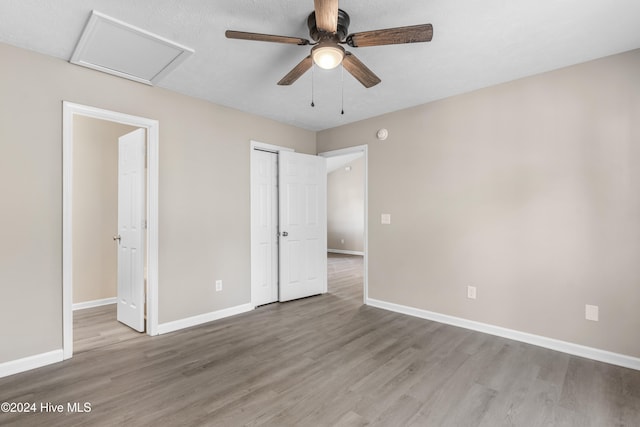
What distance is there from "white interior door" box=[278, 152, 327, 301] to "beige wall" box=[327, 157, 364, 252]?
461 centimetres

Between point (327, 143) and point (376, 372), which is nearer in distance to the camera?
point (376, 372)

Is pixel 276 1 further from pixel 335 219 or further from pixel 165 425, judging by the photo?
pixel 335 219

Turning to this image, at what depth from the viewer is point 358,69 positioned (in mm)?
2172

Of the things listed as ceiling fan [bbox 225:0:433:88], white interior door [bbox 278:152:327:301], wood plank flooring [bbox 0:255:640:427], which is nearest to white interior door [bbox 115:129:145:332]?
wood plank flooring [bbox 0:255:640:427]

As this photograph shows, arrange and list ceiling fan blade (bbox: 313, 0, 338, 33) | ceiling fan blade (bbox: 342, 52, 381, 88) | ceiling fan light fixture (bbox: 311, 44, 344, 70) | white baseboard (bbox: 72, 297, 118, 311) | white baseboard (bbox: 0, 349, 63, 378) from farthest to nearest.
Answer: white baseboard (bbox: 72, 297, 118, 311)
white baseboard (bbox: 0, 349, 63, 378)
ceiling fan blade (bbox: 342, 52, 381, 88)
ceiling fan light fixture (bbox: 311, 44, 344, 70)
ceiling fan blade (bbox: 313, 0, 338, 33)

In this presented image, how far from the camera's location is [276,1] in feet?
6.08

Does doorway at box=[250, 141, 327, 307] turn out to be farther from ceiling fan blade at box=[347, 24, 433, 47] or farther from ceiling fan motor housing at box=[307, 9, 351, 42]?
ceiling fan blade at box=[347, 24, 433, 47]

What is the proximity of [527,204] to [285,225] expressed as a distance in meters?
2.82

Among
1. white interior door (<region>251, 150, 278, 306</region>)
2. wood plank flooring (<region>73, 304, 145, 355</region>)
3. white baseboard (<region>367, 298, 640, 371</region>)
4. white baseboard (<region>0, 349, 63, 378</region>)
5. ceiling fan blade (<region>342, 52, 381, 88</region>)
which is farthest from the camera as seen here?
white interior door (<region>251, 150, 278, 306</region>)

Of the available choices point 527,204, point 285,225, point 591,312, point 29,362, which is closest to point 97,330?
point 29,362

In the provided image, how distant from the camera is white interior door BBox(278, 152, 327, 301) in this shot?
426 cm

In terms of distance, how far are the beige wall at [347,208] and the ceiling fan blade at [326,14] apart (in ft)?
24.2

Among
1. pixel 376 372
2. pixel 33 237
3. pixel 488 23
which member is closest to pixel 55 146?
pixel 33 237

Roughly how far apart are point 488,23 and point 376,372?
264 cm
